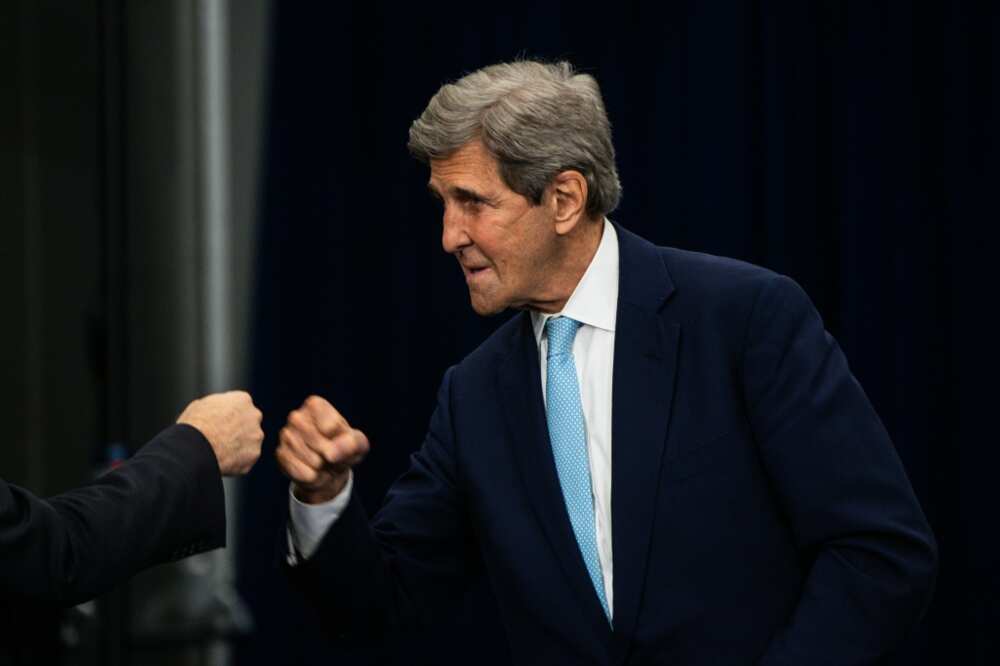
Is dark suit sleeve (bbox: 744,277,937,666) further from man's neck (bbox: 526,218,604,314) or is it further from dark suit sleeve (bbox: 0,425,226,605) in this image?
dark suit sleeve (bbox: 0,425,226,605)

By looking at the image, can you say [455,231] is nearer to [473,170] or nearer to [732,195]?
[473,170]

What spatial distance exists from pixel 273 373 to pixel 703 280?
80.8 inches

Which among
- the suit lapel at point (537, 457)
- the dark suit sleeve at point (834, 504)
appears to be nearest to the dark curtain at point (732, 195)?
the suit lapel at point (537, 457)

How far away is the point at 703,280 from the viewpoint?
1830 millimetres

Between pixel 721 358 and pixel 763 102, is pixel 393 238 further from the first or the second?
pixel 721 358

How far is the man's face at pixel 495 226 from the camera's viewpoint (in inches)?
74.9

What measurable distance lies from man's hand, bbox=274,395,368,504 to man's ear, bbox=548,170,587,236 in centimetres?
40

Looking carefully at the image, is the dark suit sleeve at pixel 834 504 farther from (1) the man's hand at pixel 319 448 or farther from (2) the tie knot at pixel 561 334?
(1) the man's hand at pixel 319 448

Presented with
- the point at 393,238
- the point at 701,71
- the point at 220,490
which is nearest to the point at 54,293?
the point at 393,238

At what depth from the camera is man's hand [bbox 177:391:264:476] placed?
6.20 ft

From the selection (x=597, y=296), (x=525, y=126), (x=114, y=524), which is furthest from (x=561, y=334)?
(x=114, y=524)

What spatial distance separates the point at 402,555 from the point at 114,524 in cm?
42

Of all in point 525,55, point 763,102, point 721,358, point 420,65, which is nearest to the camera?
point 721,358

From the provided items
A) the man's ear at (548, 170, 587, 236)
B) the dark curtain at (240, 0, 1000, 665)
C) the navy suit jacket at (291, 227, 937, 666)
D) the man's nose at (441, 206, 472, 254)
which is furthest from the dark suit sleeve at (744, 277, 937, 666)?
the dark curtain at (240, 0, 1000, 665)
